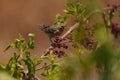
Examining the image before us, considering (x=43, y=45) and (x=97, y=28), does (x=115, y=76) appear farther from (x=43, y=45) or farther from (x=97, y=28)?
(x=43, y=45)

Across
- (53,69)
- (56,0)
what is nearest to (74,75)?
(53,69)

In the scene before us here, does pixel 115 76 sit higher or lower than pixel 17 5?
lower

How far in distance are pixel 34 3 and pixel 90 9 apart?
5967 millimetres

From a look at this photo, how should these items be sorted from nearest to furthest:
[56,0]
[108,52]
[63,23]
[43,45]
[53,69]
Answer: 1. [108,52]
2. [53,69]
3. [63,23]
4. [43,45]
5. [56,0]

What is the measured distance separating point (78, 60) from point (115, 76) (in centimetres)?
4

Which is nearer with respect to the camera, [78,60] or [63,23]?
[78,60]

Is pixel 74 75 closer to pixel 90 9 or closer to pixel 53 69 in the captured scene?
pixel 90 9

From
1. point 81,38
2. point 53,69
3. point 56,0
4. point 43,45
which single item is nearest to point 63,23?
point 53,69

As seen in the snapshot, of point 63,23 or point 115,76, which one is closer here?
point 115,76

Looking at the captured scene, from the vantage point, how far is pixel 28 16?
619cm

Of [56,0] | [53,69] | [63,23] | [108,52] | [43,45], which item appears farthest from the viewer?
[56,0]

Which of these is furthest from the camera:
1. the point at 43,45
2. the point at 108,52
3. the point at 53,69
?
the point at 43,45

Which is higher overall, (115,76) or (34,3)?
(34,3)

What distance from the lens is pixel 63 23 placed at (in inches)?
37.3
